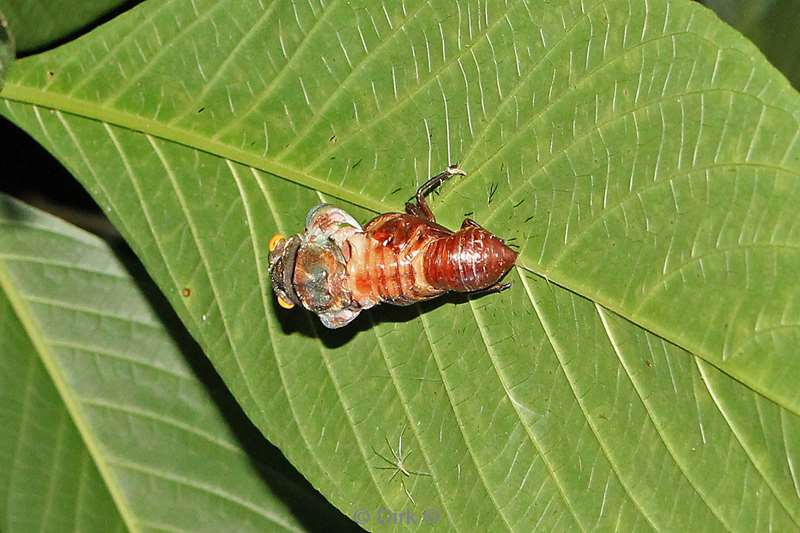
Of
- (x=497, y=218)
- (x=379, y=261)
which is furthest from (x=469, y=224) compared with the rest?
(x=379, y=261)

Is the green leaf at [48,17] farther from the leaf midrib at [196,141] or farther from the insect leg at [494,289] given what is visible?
the insect leg at [494,289]

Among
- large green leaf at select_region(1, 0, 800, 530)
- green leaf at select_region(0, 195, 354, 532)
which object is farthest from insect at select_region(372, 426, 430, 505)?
green leaf at select_region(0, 195, 354, 532)

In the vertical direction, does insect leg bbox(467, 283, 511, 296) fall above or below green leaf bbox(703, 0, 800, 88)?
below

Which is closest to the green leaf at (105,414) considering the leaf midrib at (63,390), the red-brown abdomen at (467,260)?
the leaf midrib at (63,390)

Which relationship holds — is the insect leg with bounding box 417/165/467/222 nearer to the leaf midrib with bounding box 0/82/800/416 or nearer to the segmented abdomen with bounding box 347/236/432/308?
the leaf midrib with bounding box 0/82/800/416

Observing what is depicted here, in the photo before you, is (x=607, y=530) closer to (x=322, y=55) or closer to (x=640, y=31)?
(x=640, y=31)
